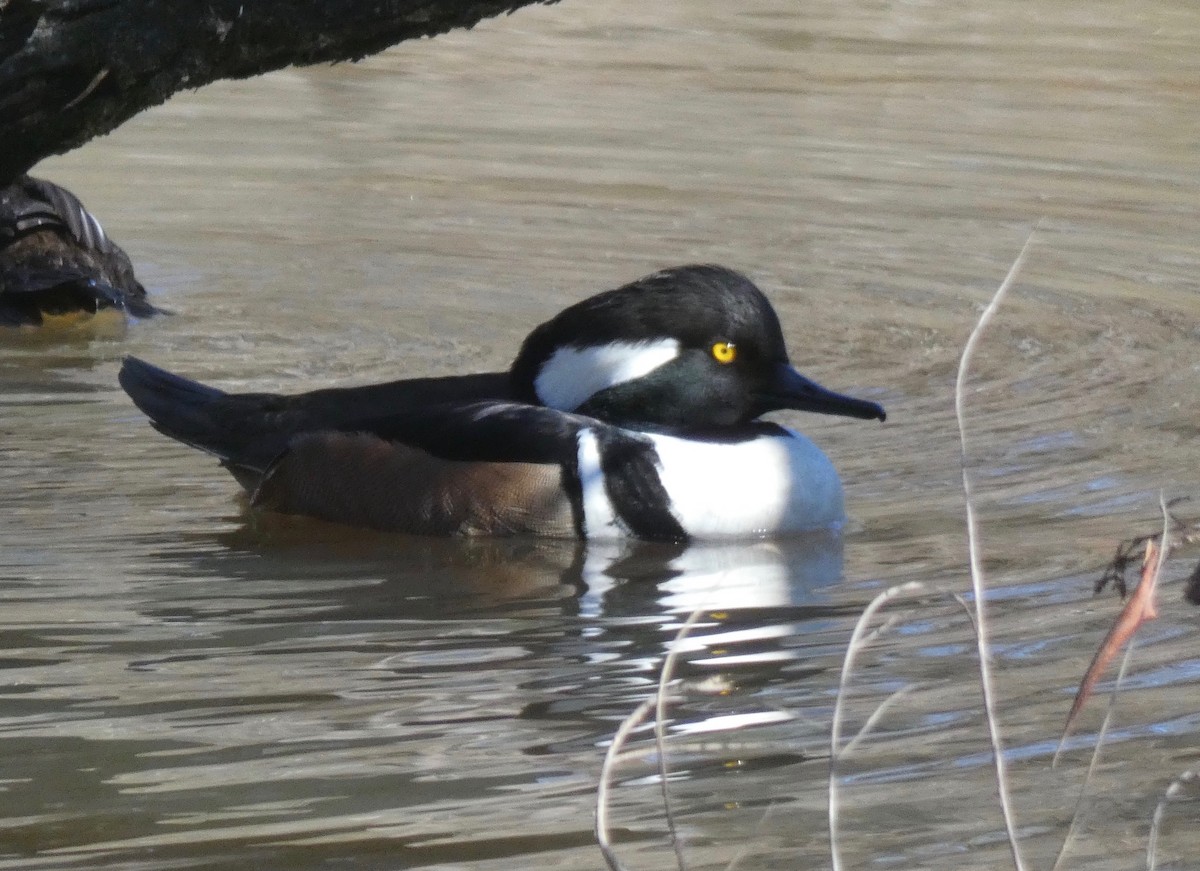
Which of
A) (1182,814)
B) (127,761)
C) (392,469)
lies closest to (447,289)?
(392,469)

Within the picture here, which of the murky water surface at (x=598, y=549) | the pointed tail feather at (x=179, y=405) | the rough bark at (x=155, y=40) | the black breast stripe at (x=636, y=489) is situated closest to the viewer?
the murky water surface at (x=598, y=549)

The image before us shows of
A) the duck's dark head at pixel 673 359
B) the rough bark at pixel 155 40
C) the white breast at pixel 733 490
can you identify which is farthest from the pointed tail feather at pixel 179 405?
the rough bark at pixel 155 40

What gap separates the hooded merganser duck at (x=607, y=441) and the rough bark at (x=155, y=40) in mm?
1410

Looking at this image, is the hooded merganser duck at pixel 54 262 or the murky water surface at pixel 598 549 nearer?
the murky water surface at pixel 598 549

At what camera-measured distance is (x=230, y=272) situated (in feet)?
32.3

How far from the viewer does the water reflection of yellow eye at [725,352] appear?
6266 millimetres

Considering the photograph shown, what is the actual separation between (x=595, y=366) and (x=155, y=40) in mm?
1795

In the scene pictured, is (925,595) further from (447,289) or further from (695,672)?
(447,289)

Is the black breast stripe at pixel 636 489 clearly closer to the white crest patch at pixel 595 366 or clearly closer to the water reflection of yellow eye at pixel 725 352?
the white crest patch at pixel 595 366

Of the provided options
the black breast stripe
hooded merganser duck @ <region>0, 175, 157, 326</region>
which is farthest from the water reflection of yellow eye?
hooded merganser duck @ <region>0, 175, 157, 326</region>

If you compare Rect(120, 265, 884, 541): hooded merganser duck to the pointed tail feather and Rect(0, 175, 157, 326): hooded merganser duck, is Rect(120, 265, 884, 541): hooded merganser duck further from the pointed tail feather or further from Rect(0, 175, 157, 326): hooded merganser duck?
Rect(0, 175, 157, 326): hooded merganser duck

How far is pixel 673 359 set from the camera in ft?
20.6

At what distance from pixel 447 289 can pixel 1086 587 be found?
14.9 feet

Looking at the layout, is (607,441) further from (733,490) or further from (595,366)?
(733,490)
